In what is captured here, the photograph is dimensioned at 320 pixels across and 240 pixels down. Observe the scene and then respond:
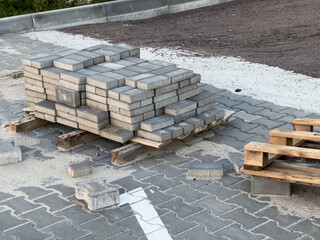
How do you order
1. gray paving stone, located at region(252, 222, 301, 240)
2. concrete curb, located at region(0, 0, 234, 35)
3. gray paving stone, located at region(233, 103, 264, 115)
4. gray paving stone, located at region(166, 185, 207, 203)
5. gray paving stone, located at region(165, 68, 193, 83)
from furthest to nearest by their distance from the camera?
1. concrete curb, located at region(0, 0, 234, 35)
2. gray paving stone, located at region(233, 103, 264, 115)
3. gray paving stone, located at region(165, 68, 193, 83)
4. gray paving stone, located at region(166, 185, 207, 203)
5. gray paving stone, located at region(252, 222, 301, 240)

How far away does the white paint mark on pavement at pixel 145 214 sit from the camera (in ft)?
18.7

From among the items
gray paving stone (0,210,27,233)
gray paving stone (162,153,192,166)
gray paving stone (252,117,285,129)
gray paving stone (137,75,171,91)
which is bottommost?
gray paving stone (162,153,192,166)

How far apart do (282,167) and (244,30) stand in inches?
297

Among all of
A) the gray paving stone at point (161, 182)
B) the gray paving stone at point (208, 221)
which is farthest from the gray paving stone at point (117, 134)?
the gray paving stone at point (208, 221)

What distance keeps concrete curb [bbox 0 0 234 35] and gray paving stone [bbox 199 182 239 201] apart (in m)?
9.20

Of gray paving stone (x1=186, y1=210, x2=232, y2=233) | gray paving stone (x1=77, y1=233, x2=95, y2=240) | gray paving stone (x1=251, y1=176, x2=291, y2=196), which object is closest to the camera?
gray paving stone (x1=77, y1=233, x2=95, y2=240)

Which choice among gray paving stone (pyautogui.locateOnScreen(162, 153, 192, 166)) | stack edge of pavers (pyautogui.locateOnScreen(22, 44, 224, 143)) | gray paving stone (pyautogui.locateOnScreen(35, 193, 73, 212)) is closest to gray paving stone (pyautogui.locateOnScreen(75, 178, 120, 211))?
gray paving stone (pyautogui.locateOnScreen(35, 193, 73, 212))

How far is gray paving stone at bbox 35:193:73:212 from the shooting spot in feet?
20.7

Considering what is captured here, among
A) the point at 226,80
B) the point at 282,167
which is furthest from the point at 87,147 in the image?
the point at 226,80

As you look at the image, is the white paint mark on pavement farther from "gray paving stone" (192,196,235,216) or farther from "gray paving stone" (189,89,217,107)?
"gray paving stone" (189,89,217,107)

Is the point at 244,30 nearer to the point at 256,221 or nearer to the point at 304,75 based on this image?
the point at 304,75

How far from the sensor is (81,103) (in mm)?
7746

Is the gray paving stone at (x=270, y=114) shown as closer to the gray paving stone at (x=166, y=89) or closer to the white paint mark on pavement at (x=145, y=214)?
the gray paving stone at (x=166, y=89)

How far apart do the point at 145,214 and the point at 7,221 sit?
140 centimetres
